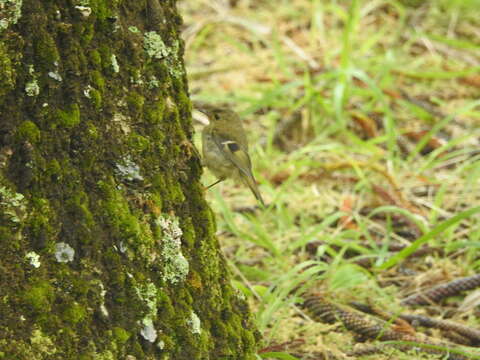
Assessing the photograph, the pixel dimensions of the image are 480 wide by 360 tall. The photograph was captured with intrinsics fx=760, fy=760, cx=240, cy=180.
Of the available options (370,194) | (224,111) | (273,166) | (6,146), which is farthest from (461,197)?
(6,146)

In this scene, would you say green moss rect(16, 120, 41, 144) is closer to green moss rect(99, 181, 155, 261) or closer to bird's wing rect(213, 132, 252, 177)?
green moss rect(99, 181, 155, 261)

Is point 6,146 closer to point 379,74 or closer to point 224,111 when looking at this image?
point 224,111

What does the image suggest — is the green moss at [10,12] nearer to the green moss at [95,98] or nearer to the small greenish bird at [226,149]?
the green moss at [95,98]

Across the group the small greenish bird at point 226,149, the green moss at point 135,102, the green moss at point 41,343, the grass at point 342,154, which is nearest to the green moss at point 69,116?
the green moss at point 135,102

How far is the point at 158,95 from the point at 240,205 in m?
2.34

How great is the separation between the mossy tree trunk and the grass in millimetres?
655

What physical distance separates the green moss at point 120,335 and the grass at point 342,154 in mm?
780

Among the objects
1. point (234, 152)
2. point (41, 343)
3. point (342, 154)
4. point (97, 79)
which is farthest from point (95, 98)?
point (342, 154)

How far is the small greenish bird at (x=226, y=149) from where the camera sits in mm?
3631

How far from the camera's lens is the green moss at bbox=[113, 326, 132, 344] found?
215cm

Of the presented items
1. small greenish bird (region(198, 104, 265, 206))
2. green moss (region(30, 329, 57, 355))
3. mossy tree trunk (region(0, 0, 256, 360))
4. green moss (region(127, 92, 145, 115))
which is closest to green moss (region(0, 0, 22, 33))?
mossy tree trunk (region(0, 0, 256, 360))

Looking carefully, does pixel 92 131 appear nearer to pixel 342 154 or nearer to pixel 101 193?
pixel 101 193

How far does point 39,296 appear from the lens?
1969mm

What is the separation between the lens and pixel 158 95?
7.68 feet
